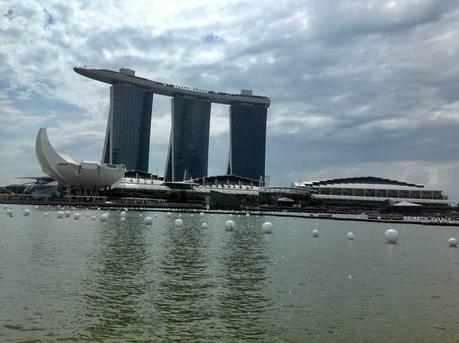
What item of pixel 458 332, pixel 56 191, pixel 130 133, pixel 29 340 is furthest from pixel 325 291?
pixel 130 133

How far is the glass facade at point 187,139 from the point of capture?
178000mm

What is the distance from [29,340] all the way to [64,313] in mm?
2072

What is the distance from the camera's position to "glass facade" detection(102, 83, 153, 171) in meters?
164

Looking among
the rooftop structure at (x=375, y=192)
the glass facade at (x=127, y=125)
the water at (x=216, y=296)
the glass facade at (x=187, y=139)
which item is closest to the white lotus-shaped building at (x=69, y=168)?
the glass facade at (x=127, y=125)

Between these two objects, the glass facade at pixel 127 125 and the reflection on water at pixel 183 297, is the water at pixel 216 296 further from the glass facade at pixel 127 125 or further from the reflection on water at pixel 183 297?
the glass facade at pixel 127 125

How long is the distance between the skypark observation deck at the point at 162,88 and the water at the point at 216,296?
147m

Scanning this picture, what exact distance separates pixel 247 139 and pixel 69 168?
262ft

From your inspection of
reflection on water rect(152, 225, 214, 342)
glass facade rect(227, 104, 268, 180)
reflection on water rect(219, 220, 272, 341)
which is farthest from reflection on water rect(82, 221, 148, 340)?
glass facade rect(227, 104, 268, 180)

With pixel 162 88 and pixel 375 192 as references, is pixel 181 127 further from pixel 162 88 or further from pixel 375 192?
pixel 375 192

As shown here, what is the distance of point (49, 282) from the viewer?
1514 cm

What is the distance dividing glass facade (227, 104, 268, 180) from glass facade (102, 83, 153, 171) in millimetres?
34282

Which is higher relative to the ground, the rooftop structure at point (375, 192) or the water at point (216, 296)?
the rooftop structure at point (375, 192)

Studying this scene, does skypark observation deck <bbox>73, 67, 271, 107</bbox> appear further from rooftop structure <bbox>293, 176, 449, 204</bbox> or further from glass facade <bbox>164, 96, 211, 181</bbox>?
rooftop structure <bbox>293, 176, 449, 204</bbox>

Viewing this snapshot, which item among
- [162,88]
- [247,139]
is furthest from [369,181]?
[162,88]
